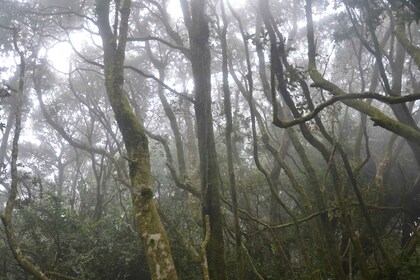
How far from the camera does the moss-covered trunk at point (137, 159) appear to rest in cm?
378

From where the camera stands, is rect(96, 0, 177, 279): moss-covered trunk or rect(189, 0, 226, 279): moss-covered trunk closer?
rect(96, 0, 177, 279): moss-covered trunk

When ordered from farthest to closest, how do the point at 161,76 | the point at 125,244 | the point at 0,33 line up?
the point at 0,33, the point at 161,76, the point at 125,244

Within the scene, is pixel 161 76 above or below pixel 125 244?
above

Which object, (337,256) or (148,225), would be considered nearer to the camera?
(148,225)

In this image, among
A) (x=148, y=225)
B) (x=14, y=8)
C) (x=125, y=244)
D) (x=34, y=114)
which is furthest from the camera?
(x=34, y=114)

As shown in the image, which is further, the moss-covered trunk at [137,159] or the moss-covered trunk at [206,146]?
the moss-covered trunk at [206,146]

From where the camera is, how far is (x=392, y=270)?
5.08 meters

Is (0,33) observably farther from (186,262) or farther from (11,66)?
(186,262)

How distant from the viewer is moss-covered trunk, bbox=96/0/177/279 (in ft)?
12.4

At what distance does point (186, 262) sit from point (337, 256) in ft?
11.6

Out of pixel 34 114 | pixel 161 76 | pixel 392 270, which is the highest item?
pixel 34 114

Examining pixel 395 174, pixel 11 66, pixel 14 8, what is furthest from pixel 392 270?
pixel 11 66

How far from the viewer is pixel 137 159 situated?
175 inches

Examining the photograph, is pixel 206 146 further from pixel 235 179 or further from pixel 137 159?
pixel 235 179
